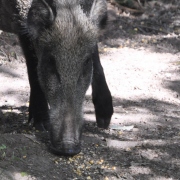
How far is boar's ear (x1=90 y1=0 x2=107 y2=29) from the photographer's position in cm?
462

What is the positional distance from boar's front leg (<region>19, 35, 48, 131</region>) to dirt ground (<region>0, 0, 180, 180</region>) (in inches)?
5.7

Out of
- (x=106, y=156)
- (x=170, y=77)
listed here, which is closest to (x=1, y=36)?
(x=170, y=77)

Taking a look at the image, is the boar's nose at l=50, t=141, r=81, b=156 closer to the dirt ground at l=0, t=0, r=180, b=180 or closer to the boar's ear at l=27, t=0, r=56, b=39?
the dirt ground at l=0, t=0, r=180, b=180

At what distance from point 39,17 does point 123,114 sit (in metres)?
1.93

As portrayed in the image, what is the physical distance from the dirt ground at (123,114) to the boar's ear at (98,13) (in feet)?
2.73

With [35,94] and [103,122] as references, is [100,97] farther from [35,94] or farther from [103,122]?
[35,94]

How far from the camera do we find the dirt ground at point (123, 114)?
4.14m

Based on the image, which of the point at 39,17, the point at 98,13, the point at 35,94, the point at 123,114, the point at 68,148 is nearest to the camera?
the point at 68,148

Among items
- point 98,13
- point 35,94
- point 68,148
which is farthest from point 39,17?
point 68,148

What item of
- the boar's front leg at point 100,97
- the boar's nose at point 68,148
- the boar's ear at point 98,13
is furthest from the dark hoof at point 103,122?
the boar's nose at point 68,148

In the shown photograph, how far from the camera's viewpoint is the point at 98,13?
15.3 ft

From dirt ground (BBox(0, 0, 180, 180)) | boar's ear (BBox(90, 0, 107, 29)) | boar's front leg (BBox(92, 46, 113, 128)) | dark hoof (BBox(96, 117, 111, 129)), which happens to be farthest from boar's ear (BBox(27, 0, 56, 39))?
dark hoof (BBox(96, 117, 111, 129))

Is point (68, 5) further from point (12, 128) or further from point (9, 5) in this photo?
point (12, 128)

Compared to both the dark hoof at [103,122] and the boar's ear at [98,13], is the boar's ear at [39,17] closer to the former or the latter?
the boar's ear at [98,13]
